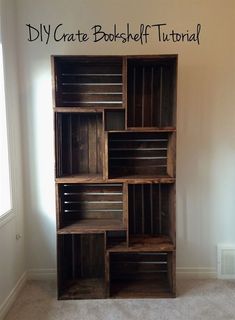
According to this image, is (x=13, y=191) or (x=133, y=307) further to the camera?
(x=13, y=191)

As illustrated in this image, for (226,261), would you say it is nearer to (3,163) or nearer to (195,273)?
(195,273)

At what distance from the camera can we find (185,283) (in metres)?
2.56

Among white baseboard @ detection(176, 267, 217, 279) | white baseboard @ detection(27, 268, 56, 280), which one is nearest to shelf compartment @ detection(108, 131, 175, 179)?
white baseboard @ detection(176, 267, 217, 279)

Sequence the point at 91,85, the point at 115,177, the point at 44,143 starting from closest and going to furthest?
the point at 115,177 < the point at 91,85 < the point at 44,143

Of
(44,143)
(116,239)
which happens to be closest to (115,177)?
(116,239)

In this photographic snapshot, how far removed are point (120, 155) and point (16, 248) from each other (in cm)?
118

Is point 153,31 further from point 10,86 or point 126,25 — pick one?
point 10,86

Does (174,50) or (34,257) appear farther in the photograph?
(34,257)

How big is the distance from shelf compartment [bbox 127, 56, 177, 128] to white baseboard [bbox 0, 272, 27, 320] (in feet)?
5.37

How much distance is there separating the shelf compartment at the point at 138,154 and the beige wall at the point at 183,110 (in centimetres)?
17

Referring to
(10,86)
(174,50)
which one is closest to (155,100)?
(174,50)

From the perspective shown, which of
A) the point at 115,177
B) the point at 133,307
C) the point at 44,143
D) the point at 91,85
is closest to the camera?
the point at 133,307

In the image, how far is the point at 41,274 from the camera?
265cm

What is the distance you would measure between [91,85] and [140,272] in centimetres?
174
